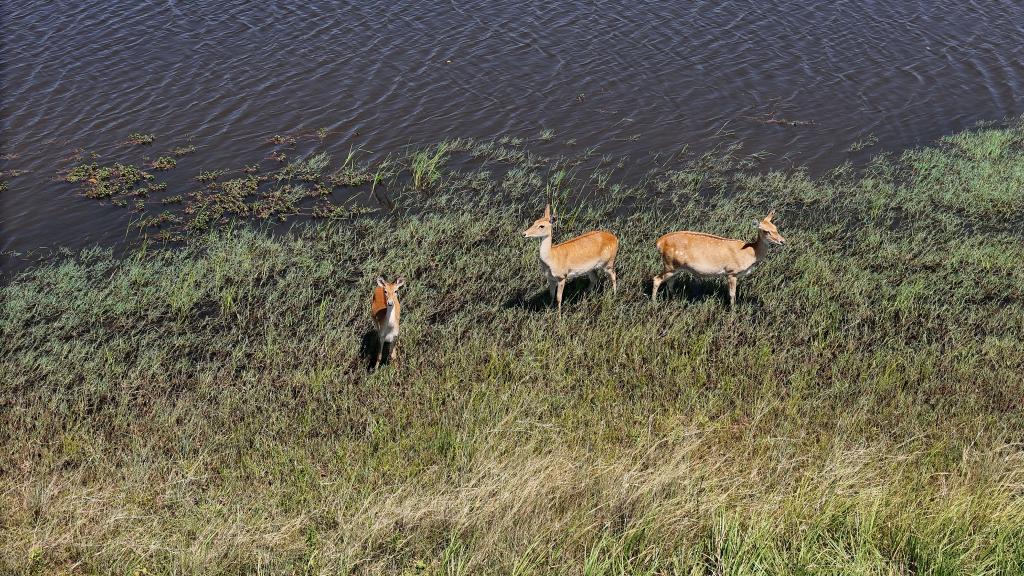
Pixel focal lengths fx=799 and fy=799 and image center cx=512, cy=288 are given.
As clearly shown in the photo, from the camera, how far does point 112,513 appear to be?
256 inches

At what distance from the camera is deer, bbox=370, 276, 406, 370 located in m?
8.45

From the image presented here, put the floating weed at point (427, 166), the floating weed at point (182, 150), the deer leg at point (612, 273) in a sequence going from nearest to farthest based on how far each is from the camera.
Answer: the deer leg at point (612, 273) → the floating weed at point (427, 166) → the floating weed at point (182, 150)

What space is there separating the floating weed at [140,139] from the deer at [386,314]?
7.52 meters

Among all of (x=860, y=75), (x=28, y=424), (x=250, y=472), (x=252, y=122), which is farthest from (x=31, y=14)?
(x=860, y=75)

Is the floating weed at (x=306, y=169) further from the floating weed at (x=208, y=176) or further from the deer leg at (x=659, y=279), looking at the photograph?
the deer leg at (x=659, y=279)

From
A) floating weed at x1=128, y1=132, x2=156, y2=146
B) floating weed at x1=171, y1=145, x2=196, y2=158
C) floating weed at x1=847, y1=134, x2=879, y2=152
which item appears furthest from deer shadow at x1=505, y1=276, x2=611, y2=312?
floating weed at x1=128, y1=132, x2=156, y2=146

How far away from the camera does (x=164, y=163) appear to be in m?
13.6

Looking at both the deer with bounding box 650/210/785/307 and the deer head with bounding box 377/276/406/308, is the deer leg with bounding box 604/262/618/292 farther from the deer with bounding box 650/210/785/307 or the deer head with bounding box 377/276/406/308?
the deer head with bounding box 377/276/406/308

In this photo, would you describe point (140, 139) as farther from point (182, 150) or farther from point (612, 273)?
point (612, 273)

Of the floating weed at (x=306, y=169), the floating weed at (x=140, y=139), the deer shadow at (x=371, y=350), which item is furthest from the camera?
the floating weed at (x=140, y=139)

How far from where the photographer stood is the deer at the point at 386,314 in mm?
8453

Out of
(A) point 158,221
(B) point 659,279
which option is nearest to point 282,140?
(A) point 158,221

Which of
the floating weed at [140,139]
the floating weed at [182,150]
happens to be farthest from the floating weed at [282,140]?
the floating weed at [140,139]

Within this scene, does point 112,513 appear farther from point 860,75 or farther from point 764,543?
point 860,75
